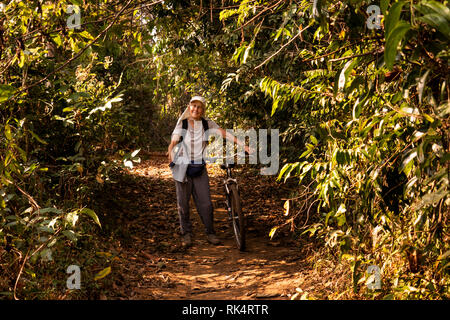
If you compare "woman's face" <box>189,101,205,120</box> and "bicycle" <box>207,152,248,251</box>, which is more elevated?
"woman's face" <box>189,101,205,120</box>

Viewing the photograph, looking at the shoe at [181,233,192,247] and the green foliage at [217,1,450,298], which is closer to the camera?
the green foliage at [217,1,450,298]

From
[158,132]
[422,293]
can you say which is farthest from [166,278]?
[158,132]

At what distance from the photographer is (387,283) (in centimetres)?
351

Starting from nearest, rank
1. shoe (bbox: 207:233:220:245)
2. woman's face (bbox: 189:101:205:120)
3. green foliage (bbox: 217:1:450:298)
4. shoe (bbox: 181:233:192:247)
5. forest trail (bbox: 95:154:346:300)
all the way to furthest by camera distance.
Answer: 1. green foliage (bbox: 217:1:450:298)
2. forest trail (bbox: 95:154:346:300)
3. woman's face (bbox: 189:101:205:120)
4. shoe (bbox: 181:233:192:247)
5. shoe (bbox: 207:233:220:245)

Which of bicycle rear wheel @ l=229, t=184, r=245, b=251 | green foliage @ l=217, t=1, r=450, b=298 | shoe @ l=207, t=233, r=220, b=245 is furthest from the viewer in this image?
shoe @ l=207, t=233, r=220, b=245

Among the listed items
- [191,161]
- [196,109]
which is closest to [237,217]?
[191,161]

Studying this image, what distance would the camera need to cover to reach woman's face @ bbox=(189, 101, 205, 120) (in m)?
5.88

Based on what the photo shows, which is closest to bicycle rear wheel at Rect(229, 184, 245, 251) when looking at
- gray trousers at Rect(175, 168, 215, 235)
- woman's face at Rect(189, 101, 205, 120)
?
gray trousers at Rect(175, 168, 215, 235)

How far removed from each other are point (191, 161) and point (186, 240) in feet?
3.70

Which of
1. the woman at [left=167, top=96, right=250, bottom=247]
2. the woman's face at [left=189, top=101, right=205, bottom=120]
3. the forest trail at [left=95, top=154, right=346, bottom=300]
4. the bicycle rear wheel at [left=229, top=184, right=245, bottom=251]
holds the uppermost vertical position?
the woman's face at [left=189, top=101, right=205, bottom=120]

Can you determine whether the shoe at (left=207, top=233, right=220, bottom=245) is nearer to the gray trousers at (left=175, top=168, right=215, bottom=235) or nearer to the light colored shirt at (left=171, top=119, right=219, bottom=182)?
the gray trousers at (left=175, top=168, right=215, bottom=235)

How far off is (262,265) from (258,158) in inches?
137
